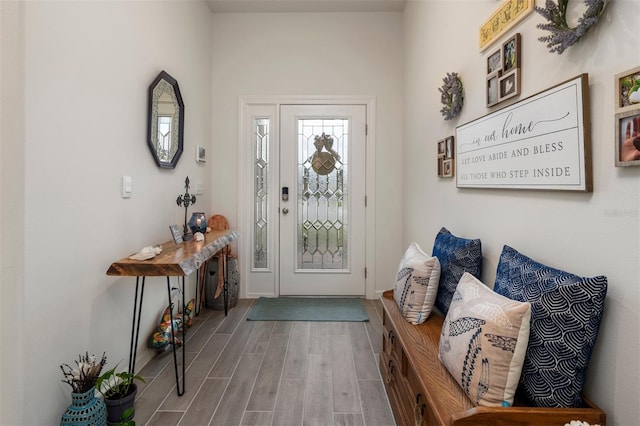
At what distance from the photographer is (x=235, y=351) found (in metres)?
2.38

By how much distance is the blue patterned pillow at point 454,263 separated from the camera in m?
1.62

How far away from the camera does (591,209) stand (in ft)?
3.41

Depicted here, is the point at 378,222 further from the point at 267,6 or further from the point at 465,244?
the point at 267,6

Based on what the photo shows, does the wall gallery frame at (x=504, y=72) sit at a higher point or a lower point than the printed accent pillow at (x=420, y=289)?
higher

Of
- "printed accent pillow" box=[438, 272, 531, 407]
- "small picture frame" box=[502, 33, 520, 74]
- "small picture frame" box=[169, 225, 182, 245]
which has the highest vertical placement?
"small picture frame" box=[502, 33, 520, 74]

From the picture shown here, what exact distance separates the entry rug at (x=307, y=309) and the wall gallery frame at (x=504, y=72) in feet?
6.95

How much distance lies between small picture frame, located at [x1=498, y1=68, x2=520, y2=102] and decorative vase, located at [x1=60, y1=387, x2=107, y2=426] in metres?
2.31

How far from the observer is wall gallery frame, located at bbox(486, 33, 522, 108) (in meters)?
1.39

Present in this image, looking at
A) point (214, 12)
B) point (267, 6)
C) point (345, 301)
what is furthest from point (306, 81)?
point (345, 301)

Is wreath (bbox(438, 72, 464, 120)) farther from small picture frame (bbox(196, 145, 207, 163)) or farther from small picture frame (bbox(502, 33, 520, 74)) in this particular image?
small picture frame (bbox(196, 145, 207, 163))

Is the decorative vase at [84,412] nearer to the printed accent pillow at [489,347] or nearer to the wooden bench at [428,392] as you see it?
the wooden bench at [428,392]

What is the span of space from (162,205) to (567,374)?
249 centimetres

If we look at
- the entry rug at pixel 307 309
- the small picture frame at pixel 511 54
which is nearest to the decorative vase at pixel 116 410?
the entry rug at pixel 307 309

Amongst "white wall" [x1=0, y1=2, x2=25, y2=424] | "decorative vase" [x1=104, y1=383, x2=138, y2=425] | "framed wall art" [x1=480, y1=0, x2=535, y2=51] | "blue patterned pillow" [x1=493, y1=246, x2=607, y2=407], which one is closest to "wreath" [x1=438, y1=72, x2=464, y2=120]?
"framed wall art" [x1=480, y1=0, x2=535, y2=51]
